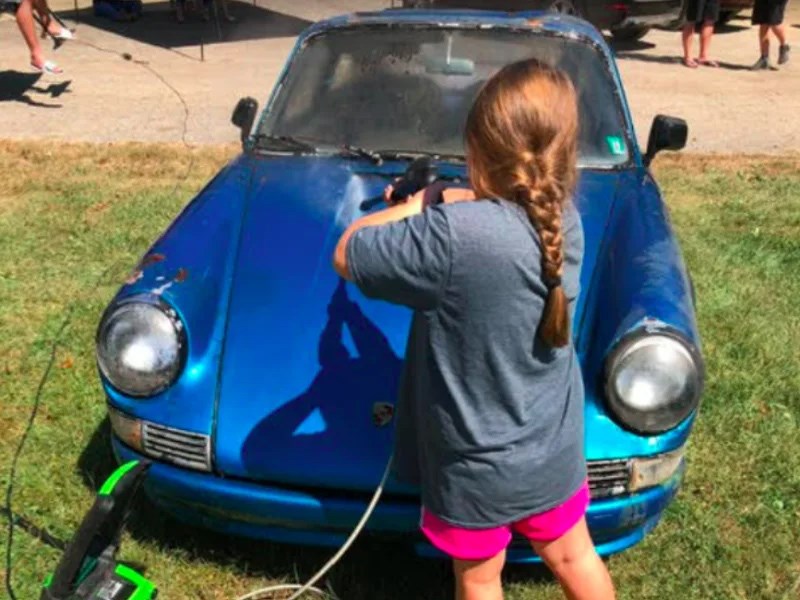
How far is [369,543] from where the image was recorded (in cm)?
299

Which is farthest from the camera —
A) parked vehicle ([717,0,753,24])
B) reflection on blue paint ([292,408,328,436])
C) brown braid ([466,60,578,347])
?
parked vehicle ([717,0,753,24])

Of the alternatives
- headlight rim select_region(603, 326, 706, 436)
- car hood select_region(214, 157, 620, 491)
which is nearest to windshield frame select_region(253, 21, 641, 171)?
A: car hood select_region(214, 157, 620, 491)

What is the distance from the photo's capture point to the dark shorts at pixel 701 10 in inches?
421

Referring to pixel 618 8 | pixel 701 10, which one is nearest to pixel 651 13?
pixel 618 8

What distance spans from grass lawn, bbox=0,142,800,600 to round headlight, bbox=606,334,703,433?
2.23 feet

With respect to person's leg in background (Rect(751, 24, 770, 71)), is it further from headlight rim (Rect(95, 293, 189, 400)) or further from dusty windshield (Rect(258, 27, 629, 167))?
headlight rim (Rect(95, 293, 189, 400))

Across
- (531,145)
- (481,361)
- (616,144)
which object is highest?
(531,145)

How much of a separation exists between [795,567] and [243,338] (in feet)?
6.12

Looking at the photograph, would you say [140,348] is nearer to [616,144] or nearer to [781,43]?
[616,144]

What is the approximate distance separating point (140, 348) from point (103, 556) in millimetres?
570

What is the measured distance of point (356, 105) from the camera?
391 cm

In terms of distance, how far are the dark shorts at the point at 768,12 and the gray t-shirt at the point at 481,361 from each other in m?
9.72

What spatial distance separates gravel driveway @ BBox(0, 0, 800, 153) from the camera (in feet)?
Answer: 27.8

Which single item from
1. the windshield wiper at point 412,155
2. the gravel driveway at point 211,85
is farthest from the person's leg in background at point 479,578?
the gravel driveway at point 211,85
